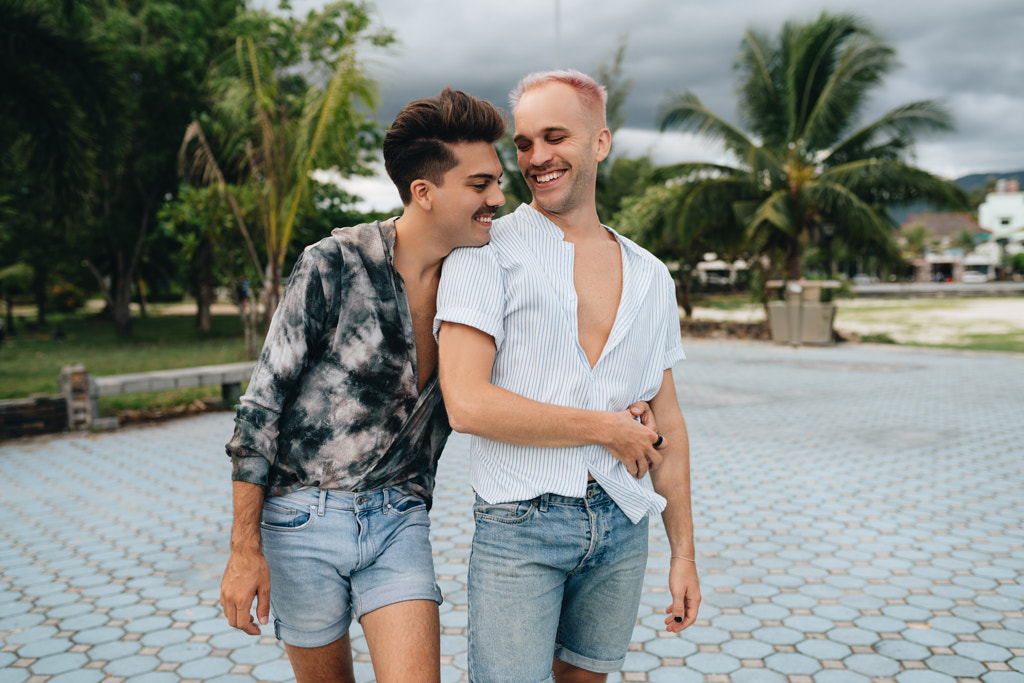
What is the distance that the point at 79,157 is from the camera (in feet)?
33.7

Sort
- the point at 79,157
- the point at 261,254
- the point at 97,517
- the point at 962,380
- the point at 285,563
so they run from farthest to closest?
the point at 261,254 < the point at 962,380 < the point at 79,157 < the point at 97,517 < the point at 285,563

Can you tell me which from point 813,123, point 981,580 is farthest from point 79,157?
point 813,123

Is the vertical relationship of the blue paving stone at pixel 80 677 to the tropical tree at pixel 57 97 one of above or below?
below

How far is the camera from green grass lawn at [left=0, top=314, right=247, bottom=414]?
1205cm

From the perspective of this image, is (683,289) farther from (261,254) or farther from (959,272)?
(959,272)

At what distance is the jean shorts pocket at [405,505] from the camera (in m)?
2.01

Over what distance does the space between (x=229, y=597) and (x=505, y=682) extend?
27.1 inches

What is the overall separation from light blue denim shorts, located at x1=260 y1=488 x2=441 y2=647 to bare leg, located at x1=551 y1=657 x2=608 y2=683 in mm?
359

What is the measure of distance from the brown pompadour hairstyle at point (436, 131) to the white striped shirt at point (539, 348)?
0.72 ft

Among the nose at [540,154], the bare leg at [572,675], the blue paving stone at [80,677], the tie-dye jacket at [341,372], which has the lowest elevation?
the blue paving stone at [80,677]

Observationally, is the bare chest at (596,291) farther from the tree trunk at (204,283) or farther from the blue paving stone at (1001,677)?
the tree trunk at (204,283)

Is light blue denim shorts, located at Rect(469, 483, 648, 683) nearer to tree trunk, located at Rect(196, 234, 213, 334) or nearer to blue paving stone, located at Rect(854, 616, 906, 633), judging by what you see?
blue paving stone, located at Rect(854, 616, 906, 633)

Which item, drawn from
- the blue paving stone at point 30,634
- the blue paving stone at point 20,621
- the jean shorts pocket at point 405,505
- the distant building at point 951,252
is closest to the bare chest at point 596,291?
the jean shorts pocket at point 405,505

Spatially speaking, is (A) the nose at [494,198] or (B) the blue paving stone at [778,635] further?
(B) the blue paving stone at [778,635]
